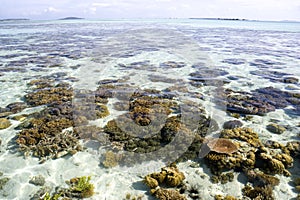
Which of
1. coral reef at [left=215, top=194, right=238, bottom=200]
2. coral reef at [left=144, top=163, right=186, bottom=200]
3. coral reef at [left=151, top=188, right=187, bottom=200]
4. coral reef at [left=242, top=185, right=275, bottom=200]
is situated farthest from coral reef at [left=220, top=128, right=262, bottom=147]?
coral reef at [left=151, top=188, right=187, bottom=200]

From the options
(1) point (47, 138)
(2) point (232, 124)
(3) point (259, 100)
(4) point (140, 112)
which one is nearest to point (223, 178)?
(2) point (232, 124)

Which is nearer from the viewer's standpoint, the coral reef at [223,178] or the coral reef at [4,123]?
the coral reef at [223,178]

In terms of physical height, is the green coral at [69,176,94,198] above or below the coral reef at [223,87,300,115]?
below

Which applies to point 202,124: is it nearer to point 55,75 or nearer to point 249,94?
point 249,94

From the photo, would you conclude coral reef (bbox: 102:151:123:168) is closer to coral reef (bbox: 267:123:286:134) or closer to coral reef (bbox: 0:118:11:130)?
coral reef (bbox: 0:118:11:130)

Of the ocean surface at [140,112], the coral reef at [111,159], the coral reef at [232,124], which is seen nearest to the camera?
the ocean surface at [140,112]

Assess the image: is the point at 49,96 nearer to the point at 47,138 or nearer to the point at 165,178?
the point at 47,138

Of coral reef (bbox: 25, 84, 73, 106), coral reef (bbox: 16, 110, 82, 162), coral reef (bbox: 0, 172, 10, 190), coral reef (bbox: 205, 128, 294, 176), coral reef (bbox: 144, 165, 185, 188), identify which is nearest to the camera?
coral reef (bbox: 0, 172, 10, 190)

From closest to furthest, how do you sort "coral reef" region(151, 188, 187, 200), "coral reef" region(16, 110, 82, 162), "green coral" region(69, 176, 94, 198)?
"coral reef" region(151, 188, 187, 200) → "green coral" region(69, 176, 94, 198) → "coral reef" region(16, 110, 82, 162)

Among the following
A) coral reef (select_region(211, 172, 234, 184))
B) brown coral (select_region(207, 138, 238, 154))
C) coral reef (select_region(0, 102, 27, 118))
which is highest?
coral reef (select_region(0, 102, 27, 118))

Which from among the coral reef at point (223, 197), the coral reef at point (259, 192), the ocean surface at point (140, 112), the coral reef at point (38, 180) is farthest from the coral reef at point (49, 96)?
the coral reef at point (259, 192)

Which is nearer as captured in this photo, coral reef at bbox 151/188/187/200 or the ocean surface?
coral reef at bbox 151/188/187/200

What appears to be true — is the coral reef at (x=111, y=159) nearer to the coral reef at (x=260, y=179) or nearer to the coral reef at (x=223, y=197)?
the coral reef at (x=223, y=197)

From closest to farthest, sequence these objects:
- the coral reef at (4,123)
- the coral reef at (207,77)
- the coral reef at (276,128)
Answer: the coral reef at (276,128) < the coral reef at (4,123) < the coral reef at (207,77)
